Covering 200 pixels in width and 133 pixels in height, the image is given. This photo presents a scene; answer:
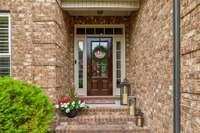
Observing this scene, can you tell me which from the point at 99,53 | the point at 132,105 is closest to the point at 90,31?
the point at 99,53

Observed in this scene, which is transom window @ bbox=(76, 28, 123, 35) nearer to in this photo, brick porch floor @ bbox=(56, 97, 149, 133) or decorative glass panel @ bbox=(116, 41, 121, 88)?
decorative glass panel @ bbox=(116, 41, 121, 88)

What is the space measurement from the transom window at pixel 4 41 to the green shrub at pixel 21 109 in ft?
5.78

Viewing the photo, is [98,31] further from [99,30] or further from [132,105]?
[132,105]

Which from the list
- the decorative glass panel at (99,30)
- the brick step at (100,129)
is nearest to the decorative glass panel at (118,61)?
the decorative glass panel at (99,30)

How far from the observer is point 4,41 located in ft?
21.0

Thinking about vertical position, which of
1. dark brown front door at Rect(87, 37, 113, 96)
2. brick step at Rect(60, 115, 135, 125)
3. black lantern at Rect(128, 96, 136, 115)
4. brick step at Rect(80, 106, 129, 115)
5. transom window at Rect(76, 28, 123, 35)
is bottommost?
brick step at Rect(60, 115, 135, 125)

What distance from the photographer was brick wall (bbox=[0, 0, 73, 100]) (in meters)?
6.25

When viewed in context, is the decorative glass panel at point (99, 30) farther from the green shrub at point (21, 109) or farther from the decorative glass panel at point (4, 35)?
the green shrub at point (21, 109)

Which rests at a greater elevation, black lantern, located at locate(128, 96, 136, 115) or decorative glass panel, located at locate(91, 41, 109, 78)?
decorative glass panel, located at locate(91, 41, 109, 78)

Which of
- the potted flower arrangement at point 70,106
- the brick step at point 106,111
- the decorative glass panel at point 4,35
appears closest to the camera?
the decorative glass panel at point 4,35

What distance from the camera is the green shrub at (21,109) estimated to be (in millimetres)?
4371

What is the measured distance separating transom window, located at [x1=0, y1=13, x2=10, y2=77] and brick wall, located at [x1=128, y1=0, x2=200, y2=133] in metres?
3.26

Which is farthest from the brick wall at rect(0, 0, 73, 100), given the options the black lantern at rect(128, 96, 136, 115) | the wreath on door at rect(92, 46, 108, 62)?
the wreath on door at rect(92, 46, 108, 62)

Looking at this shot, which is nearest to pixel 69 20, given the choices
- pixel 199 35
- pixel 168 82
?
pixel 168 82
